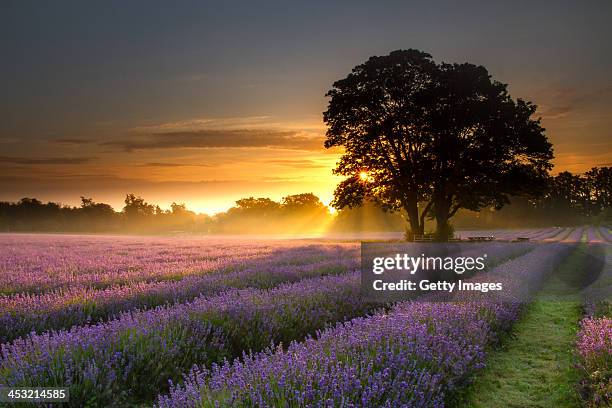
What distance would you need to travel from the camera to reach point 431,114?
92.1ft

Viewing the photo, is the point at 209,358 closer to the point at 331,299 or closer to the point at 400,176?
the point at 331,299

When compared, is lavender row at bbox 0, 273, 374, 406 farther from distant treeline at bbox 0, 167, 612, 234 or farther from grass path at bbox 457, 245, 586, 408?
distant treeline at bbox 0, 167, 612, 234

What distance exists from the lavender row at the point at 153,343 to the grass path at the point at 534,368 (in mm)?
2442

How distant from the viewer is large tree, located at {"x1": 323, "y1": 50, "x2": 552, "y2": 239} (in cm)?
2820

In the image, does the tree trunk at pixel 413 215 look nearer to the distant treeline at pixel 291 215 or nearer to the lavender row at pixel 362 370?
the lavender row at pixel 362 370

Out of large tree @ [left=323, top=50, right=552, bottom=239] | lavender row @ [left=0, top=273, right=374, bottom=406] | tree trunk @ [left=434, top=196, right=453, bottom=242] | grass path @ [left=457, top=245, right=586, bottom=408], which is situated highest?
large tree @ [left=323, top=50, right=552, bottom=239]

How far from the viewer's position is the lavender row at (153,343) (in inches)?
157

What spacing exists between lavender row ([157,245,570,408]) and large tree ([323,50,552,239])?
22.8 metres

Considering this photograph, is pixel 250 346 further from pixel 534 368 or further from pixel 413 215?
pixel 413 215

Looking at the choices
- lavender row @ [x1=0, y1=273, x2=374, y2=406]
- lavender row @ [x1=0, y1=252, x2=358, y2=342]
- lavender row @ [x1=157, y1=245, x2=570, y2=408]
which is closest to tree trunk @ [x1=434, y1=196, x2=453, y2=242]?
lavender row @ [x1=0, y1=252, x2=358, y2=342]

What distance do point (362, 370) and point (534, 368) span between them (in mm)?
3424

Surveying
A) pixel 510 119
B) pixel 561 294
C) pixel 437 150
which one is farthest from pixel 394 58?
pixel 561 294

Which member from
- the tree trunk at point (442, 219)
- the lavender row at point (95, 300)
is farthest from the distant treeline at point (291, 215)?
the lavender row at point (95, 300)

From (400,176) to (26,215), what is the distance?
84.7 meters
